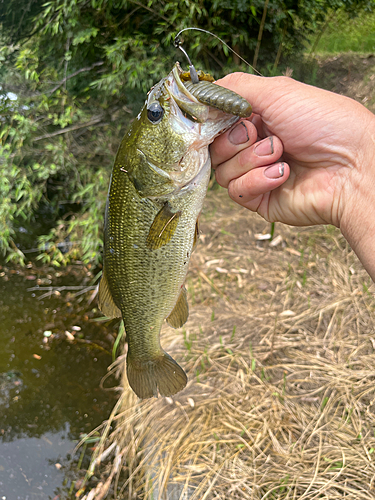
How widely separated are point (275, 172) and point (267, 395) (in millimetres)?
1866

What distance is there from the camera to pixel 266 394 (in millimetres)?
2643

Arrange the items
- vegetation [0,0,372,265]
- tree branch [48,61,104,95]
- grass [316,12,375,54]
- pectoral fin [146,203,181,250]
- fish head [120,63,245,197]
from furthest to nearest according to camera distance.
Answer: grass [316,12,375,54]
tree branch [48,61,104,95]
vegetation [0,0,372,265]
pectoral fin [146,203,181,250]
fish head [120,63,245,197]

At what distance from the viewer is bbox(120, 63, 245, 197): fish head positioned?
1.21m

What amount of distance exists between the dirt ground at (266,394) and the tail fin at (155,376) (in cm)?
107

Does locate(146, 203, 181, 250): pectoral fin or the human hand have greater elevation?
the human hand

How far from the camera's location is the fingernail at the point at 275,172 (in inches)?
57.3

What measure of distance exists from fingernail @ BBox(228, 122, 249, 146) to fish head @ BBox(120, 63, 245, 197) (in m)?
0.12

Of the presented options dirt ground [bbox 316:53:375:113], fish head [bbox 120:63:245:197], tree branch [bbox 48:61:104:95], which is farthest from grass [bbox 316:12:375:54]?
fish head [bbox 120:63:245:197]

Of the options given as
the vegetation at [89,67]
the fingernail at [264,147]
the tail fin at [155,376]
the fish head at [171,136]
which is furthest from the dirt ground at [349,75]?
the tail fin at [155,376]

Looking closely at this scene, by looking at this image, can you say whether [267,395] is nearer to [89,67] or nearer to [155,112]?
[155,112]

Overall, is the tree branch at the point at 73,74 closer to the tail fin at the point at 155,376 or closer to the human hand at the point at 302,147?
the human hand at the point at 302,147

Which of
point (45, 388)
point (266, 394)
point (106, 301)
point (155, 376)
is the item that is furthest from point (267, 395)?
point (45, 388)

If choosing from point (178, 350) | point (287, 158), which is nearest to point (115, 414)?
point (178, 350)

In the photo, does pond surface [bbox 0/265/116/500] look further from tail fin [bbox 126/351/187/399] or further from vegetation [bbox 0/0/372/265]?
tail fin [bbox 126/351/187/399]
